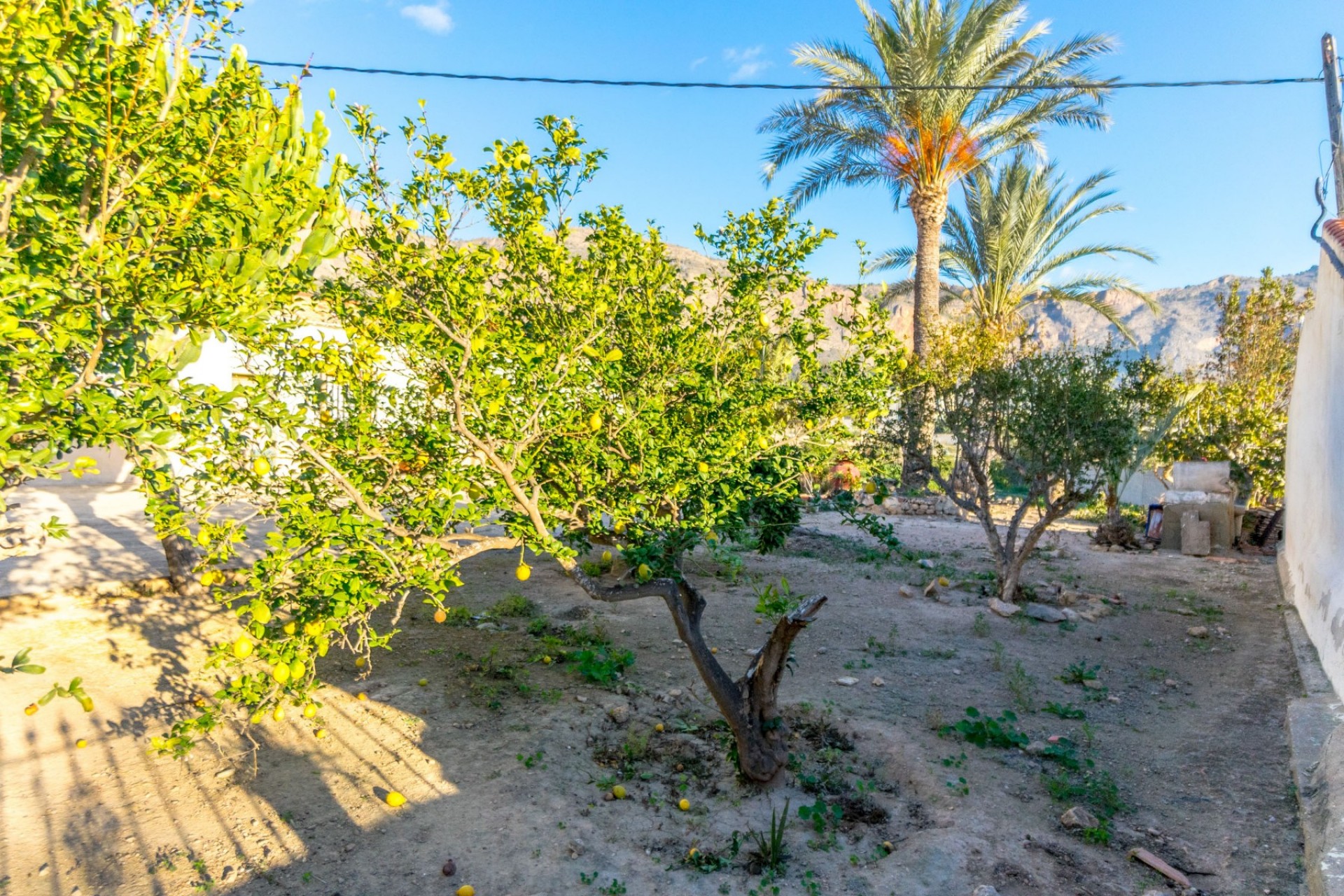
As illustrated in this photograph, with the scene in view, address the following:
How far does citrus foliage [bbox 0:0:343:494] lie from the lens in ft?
7.63

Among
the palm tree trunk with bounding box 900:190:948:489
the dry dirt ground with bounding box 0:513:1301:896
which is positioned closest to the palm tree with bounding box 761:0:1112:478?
the palm tree trunk with bounding box 900:190:948:489

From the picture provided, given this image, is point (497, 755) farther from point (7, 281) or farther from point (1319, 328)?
point (1319, 328)

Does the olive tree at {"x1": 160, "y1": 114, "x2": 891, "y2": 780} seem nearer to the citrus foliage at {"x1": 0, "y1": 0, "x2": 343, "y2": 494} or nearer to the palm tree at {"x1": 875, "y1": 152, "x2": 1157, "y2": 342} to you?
the citrus foliage at {"x1": 0, "y1": 0, "x2": 343, "y2": 494}

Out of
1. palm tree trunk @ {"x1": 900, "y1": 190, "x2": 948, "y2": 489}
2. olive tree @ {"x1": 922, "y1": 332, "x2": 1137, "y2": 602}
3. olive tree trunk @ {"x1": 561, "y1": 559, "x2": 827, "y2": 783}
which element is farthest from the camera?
palm tree trunk @ {"x1": 900, "y1": 190, "x2": 948, "y2": 489}

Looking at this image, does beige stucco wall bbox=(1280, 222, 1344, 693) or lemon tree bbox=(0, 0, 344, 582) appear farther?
beige stucco wall bbox=(1280, 222, 1344, 693)

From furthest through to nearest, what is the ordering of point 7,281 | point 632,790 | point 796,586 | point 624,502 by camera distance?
point 796,586
point 632,790
point 624,502
point 7,281

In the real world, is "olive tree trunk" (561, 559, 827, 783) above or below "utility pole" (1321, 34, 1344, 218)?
below

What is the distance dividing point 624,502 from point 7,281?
2305 mm

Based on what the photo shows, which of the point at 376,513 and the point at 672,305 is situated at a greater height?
the point at 672,305

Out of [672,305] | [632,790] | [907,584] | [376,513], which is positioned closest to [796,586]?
[907,584]

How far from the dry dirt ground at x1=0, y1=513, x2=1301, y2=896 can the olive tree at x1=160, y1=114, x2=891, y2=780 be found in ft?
3.79

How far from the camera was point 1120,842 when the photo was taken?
13.6ft

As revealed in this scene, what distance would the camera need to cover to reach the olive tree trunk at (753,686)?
457 centimetres

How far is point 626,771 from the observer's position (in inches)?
187
